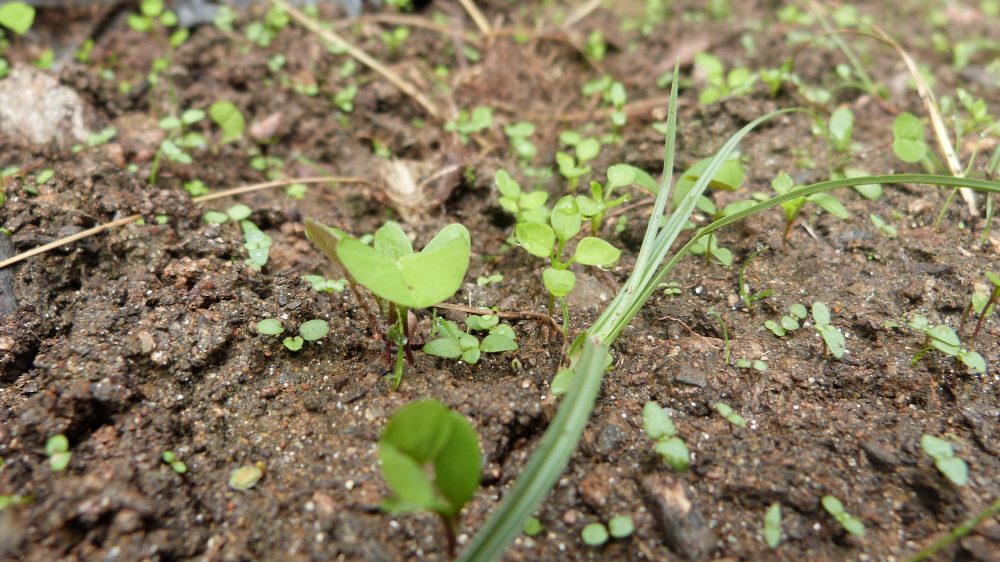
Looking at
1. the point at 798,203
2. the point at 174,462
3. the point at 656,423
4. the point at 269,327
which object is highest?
the point at 798,203

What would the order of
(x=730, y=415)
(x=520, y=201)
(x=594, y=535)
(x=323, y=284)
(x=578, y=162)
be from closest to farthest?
(x=594, y=535)
(x=730, y=415)
(x=323, y=284)
(x=520, y=201)
(x=578, y=162)

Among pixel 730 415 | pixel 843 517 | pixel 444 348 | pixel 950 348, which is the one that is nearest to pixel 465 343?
pixel 444 348

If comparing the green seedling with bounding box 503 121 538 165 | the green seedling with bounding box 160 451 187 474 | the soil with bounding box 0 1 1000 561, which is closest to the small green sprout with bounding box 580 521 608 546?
the soil with bounding box 0 1 1000 561

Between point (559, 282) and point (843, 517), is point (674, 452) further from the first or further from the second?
point (559, 282)

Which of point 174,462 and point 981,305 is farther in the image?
point 981,305

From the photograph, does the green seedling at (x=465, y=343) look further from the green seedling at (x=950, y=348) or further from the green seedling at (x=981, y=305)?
the green seedling at (x=981, y=305)

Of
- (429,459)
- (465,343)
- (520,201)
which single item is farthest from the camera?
(520,201)

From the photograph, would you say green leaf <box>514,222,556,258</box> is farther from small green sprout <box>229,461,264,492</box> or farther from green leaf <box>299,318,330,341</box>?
small green sprout <box>229,461,264,492</box>
